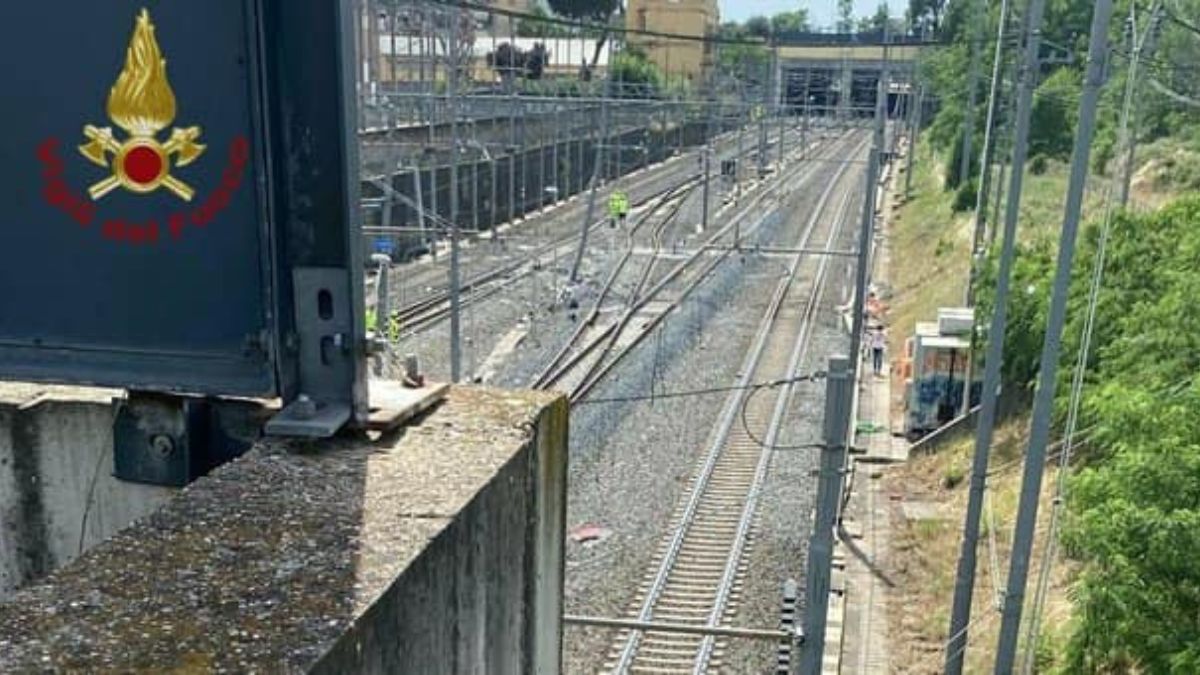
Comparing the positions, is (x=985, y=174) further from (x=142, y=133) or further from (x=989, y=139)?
(x=142, y=133)

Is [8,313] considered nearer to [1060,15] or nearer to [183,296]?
[183,296]

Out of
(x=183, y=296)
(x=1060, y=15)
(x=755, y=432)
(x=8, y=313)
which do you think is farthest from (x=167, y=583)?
(x=1060, y=15)

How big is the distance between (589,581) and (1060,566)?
4204mm

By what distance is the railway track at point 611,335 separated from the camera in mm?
15086

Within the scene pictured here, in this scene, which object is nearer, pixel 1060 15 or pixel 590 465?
pixel 590 465

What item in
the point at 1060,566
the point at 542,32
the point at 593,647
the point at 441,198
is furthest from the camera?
the point at 542,32

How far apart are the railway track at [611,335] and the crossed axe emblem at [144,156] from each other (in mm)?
8476

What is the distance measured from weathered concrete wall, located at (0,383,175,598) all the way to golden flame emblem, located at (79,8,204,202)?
69cm

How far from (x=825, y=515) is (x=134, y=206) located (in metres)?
3.18

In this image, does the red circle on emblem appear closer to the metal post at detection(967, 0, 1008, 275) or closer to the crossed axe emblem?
the crossed axe emblem

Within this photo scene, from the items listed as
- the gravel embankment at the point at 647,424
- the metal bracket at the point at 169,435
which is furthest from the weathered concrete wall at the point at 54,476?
the gravel embankment at the point at 647,424

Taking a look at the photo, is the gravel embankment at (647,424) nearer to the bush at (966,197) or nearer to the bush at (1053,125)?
the bush at (966,197)

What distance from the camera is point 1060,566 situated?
33.0ft

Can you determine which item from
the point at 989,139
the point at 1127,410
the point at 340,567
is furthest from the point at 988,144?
the point at 340,567
